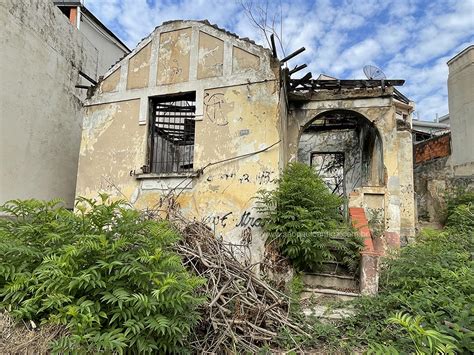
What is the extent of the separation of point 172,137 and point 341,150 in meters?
6.50

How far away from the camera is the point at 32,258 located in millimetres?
3414

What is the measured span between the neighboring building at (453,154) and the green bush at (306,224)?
763 centimetres

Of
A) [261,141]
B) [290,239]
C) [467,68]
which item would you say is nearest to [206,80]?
[261,141]

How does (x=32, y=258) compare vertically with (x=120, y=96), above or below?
below

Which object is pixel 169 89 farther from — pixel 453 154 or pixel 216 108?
pixel 453 154

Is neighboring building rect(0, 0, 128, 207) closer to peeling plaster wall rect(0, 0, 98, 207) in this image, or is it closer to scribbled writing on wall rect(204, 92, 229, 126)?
peeling plaster wall rect(0, 0, 98, 207)

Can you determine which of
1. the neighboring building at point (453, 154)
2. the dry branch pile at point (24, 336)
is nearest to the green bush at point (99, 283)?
the dry branch pile at point (24, 336)

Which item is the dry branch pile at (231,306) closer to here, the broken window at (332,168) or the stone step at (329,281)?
the stone step at (329,281)

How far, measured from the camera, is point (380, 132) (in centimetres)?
848

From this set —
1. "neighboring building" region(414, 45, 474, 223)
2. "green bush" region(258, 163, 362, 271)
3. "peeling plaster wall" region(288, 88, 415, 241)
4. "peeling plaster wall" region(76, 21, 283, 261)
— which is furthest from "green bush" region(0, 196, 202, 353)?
"neighboring building" region(414, 45, 474, 223)

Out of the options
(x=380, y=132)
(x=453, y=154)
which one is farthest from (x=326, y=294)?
(x=453, y=154)

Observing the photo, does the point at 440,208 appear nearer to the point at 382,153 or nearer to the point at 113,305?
the point at 382,153

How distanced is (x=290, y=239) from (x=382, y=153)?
15.1 ft

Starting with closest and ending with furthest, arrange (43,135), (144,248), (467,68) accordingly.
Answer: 1. (144,248)
2. (43,135)
3. (467,68)
